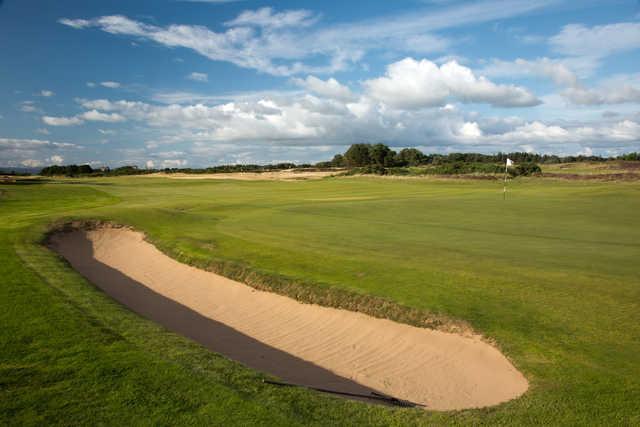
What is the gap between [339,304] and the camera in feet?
40.7

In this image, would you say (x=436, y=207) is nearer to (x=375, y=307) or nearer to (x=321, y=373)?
(x=375, y=307)

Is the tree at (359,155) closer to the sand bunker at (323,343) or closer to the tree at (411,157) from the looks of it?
the tree at (411,157)

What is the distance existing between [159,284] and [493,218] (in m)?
19.7

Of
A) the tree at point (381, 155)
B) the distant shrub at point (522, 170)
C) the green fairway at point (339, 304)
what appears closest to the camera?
the green fairway at point (339, 304)

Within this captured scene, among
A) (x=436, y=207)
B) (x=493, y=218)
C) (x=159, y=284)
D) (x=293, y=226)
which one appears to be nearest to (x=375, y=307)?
(x=159, y=284)

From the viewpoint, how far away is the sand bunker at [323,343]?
337 inches

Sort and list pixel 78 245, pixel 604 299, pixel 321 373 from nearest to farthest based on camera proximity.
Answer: pixel 321 373
pixel 604 299
pixel 78 245

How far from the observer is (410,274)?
13641mm

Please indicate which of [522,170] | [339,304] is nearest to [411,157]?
[522,170]

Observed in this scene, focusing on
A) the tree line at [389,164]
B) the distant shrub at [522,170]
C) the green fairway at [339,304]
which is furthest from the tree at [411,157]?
the green fairway at [339,304]

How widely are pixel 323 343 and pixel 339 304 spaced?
164 cm

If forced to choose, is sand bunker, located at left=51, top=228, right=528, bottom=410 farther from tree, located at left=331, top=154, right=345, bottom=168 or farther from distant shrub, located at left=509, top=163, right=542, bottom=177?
tree, located at left=331, top=154, right=345, bottom=168

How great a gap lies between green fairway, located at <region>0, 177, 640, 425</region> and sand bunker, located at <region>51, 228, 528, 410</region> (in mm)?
539

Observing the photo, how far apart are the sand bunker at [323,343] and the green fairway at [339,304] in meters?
0.54
